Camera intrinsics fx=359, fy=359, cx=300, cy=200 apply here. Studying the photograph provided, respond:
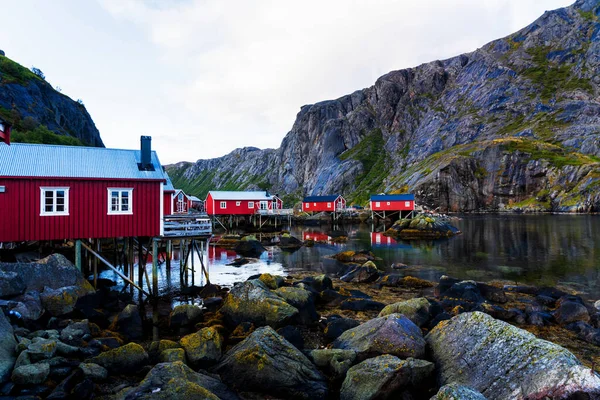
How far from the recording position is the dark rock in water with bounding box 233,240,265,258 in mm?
42213

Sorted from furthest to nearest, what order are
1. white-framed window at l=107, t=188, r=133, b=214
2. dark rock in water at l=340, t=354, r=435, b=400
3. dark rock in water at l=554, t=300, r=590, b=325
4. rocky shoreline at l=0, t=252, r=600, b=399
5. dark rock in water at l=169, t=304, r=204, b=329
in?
white-framed window at l=107, t=188, r=133, b=214 → dark rock in water at l=554, t=300, r=590, b=325 → dark rock in water at l=169, t=304, r=204, b=329 → dark rock in water at l=340, t=354, r=435, b=400 → rocky shoreline at l=0, t=252, r=600, b=399

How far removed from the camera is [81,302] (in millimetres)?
16047

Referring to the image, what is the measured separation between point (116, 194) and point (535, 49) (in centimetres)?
20610

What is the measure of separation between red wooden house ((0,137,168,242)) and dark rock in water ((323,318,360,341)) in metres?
12.1

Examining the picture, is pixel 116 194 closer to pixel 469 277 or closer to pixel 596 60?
pixel 469 277

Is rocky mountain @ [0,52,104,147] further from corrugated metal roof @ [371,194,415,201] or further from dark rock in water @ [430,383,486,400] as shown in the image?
corrugated metal roof @ [371,194,415,201]

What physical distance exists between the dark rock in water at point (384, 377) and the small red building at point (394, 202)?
7432cm

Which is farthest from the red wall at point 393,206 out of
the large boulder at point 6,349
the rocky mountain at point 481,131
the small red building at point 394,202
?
the large boulder at point 6,349

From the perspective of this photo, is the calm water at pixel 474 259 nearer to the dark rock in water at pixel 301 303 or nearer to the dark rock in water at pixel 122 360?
the dark rock in water at pixel 301 303

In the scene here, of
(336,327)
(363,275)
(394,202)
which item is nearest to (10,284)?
(336,327)

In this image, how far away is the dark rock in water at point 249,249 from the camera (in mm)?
42213

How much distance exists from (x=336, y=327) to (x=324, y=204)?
255ft

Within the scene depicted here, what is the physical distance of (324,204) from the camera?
3622 inches

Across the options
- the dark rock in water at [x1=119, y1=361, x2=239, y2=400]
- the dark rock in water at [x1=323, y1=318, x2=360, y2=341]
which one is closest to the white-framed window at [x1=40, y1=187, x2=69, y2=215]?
the dark rock in water at [x1=119, y1=361, x2=239, y2=400]
